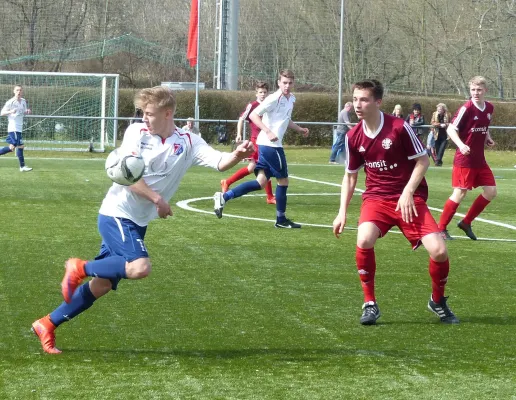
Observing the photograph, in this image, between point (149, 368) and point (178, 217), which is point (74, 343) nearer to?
point (149, 368)

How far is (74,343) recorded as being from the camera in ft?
20.9

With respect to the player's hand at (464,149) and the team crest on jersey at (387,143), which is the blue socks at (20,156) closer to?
the player's hand at (464,149)

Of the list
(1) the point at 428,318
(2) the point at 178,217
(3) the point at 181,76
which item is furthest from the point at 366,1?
(1) the point at 428,318

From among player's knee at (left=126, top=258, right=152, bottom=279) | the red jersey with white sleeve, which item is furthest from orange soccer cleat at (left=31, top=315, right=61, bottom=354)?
the red jersey with white sleeve

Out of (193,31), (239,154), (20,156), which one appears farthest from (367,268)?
(193,31)

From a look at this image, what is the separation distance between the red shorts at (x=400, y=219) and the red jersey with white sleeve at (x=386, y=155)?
78 millimetres

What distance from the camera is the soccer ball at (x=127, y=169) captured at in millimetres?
5902

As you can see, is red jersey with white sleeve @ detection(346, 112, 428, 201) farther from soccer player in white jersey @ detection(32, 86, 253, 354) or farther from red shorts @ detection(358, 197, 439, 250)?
soccer player in white jersey @ detection(32, 86, 253, 354)

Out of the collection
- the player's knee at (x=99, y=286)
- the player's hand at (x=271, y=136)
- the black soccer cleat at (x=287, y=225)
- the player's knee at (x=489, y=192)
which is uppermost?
the player's hand at (x=271, y=136)

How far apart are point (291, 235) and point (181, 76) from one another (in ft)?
99.5

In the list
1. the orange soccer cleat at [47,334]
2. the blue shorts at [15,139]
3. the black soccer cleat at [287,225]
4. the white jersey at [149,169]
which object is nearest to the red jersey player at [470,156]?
the black soccer cleat at [287,225]

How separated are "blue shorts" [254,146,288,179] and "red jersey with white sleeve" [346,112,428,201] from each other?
5892 mm

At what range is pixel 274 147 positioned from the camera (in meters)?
13.5

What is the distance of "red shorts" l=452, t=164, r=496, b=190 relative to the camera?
1177 cm
